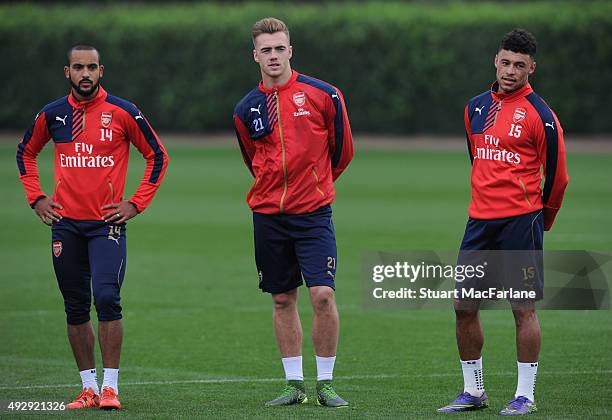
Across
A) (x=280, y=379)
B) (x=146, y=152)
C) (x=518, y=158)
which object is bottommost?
(x=280, y=379)

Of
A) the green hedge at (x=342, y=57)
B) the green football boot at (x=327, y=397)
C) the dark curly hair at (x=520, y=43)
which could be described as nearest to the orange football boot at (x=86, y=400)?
the green football boot at (x=327, y=397)

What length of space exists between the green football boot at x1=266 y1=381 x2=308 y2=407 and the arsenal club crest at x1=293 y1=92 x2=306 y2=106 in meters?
1.84

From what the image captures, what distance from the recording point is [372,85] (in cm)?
3931

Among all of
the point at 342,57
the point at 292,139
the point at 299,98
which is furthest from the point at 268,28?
the point at 342,57

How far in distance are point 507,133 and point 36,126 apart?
315 cm

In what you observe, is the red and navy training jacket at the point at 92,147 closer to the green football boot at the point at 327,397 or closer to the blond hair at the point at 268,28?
the blond hair at the point at 268,28

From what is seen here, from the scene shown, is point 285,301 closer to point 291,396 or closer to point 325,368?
point 325,368

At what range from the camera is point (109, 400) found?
26.6ft

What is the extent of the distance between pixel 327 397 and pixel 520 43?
2.57 meters

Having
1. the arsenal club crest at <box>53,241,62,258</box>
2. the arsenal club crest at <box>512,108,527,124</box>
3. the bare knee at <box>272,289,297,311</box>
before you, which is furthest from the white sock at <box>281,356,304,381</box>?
the arsenal club crest at <box>512,108,527,124</box>

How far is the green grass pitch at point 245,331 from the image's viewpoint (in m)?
8.63

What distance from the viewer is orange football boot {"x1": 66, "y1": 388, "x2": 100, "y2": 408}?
825 cm

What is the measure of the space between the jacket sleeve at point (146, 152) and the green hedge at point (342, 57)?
29102 millimetres

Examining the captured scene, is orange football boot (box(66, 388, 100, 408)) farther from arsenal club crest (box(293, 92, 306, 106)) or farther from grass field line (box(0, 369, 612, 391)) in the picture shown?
arsenal club crest (box(293, 92, 306, 106))
